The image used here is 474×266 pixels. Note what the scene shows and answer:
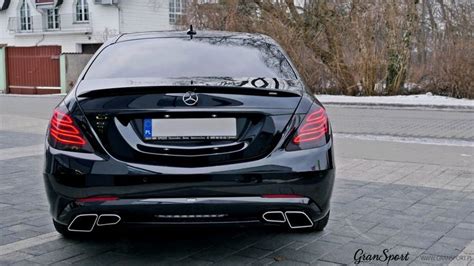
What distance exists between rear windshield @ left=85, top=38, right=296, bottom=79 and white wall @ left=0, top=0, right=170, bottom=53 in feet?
101

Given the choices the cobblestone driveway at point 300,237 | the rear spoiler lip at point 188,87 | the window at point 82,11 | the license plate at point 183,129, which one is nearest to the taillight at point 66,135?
the rear spoiler lip at point 188,87

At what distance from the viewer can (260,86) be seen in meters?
3.85

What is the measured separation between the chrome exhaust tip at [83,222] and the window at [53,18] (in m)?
36.7

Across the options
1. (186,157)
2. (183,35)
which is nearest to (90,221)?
(186,157)

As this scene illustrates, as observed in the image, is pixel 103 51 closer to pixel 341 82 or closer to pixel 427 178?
pixel 427 178

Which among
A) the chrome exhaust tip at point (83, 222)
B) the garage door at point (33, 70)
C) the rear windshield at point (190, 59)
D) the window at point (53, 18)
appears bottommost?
the garage door at point (33, 70)

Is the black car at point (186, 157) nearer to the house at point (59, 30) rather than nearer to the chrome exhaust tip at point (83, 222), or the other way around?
the chrome exhaust tip at point (83, 222)

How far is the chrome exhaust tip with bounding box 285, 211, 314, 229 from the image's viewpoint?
3686 millimetres

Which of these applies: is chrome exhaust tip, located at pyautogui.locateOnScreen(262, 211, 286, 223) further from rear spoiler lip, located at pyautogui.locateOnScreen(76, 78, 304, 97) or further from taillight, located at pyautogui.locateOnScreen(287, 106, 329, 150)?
rear spoiler lip, located at pyautogui.locateOnScreen(76, 78, 304, 97)

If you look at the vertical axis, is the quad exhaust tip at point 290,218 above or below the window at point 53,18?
below

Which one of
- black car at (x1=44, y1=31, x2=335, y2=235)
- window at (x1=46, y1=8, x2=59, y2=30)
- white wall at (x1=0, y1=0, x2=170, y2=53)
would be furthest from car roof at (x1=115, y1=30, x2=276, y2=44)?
window at (x1=46, y1=8, x2=59, y2=30)

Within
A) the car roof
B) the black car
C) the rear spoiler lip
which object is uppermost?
the car roof

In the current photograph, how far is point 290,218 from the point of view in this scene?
146 inches

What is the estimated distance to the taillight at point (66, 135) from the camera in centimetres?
363
